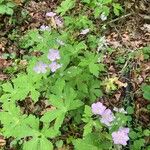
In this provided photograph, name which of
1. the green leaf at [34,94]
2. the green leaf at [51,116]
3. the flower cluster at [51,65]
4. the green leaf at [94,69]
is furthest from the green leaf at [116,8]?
the green leaf at [51,116]

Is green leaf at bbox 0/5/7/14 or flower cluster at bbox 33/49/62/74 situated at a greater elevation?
flower cluster at bbox 33/49/62/74

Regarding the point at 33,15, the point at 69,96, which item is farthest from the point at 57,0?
the point at 69,96

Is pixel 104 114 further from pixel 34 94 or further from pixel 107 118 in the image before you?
pixel 34 94

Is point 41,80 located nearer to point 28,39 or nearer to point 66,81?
point 66,81

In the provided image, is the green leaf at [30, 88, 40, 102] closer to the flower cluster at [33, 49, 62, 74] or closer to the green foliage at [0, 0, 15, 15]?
the flower cluster at [33, 49, 62, 74]

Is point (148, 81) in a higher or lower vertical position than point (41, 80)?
lower

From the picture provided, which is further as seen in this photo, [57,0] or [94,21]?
[57,0]

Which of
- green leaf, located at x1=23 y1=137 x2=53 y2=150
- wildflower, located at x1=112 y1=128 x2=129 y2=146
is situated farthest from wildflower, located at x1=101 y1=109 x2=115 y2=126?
green leaf, located at x1=23 y1=137 x2=53 y2=150

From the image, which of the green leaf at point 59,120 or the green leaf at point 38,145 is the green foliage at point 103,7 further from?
the green leaf at point 38,145

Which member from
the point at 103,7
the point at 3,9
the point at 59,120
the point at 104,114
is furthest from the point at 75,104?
the point at 3,9
